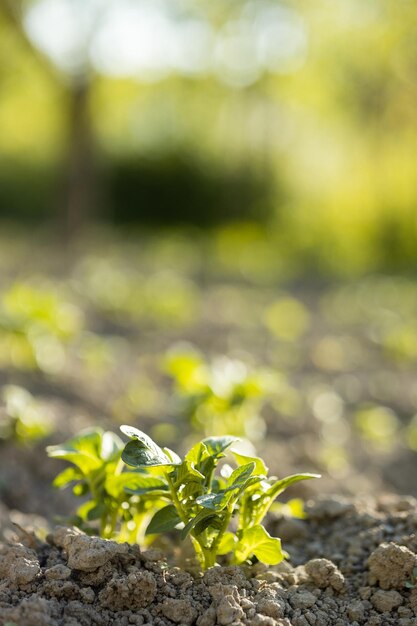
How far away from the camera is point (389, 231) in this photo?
45.9ft

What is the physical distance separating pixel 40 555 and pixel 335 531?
885 mm

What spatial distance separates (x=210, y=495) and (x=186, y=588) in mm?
262

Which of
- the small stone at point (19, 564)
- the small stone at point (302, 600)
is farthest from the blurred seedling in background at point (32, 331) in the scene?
the small stone at point (302, 600)

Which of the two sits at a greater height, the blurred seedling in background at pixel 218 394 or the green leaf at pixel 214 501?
the green leaf at pixel 214 501

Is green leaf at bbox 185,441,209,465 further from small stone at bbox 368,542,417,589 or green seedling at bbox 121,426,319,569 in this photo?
small stone at bbox 368,542,417,589

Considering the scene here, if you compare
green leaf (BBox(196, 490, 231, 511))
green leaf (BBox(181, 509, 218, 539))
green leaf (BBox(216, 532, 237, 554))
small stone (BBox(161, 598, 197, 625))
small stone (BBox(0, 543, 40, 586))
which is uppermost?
green leaf (BBox(196, 490, 231, 511))

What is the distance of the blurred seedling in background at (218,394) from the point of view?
3.12 m

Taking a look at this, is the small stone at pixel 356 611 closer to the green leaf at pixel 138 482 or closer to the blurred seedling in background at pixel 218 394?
the green leaf at pixel 138 482

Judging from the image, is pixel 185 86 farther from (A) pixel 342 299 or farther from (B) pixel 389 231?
(A) pixel 342 299

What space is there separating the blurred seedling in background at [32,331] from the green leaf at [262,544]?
225cm

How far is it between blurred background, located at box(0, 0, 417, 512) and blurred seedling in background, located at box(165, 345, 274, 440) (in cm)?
1

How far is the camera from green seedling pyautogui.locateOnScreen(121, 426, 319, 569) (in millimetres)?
1819

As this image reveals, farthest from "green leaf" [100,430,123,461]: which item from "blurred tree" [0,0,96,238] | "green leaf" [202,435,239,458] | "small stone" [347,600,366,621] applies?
"blurred tree" [0,0,96,238]

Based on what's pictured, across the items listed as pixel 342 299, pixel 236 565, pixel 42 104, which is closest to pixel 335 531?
pixel 236 565
